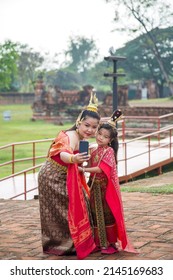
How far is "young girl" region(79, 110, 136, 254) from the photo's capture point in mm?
4383

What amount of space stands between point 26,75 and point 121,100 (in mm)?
28767

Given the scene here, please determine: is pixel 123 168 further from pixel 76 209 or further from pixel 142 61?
pixel 142 61

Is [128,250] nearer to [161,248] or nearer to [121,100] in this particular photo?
[161,248]

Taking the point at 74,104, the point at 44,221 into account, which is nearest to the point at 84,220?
the point at 44,221

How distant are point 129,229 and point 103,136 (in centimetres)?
129

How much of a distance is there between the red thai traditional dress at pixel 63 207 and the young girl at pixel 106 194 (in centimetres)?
10

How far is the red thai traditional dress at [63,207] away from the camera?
4.30 m

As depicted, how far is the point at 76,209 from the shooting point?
431cm

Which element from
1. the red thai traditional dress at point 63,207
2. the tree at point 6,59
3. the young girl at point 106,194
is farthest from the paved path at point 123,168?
the tree at point 6,59

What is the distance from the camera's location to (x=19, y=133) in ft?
78.2

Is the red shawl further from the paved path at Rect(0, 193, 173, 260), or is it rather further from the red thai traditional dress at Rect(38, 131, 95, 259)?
the paved path at Rect(0, 193, 173, 260)

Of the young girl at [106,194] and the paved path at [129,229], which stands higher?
the young girl at [106,194]

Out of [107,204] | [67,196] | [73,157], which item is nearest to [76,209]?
[67,196]

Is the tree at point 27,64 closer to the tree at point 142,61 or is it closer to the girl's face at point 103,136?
the tree at point 142,61
